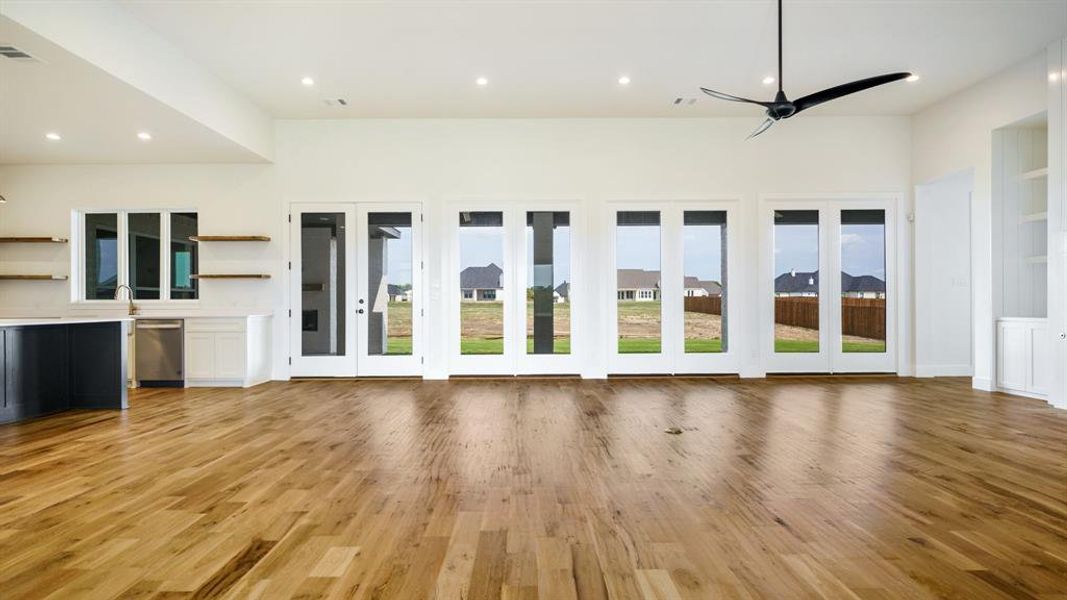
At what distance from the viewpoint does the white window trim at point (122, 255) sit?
688 centimetres

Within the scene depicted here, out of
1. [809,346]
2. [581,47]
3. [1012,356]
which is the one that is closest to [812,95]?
[581,47]

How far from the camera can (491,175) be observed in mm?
6812

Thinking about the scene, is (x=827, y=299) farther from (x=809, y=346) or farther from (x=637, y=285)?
(x=637, y=285)

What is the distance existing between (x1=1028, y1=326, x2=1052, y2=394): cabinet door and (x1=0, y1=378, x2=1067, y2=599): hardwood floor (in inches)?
28.7

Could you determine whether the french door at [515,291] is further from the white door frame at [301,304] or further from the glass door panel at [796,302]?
the glass door panel at [796,302]

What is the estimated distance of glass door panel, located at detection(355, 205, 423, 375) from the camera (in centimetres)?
678

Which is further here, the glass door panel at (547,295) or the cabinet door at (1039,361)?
the glass door panel at (547,295)

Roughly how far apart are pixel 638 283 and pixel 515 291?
5.31 feet

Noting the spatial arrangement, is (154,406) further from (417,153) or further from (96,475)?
(417,153)

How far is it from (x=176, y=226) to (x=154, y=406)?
9.73 ft

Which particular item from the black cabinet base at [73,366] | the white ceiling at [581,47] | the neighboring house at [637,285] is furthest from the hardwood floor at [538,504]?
the white ceiling at [581,47]

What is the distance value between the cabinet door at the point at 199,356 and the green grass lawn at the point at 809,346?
7.07m

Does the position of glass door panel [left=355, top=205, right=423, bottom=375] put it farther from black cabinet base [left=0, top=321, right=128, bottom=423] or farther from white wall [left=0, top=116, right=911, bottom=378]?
black cabinet base [left=0, top=321, right=128, bottom=423]

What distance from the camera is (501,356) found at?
6.82 m
